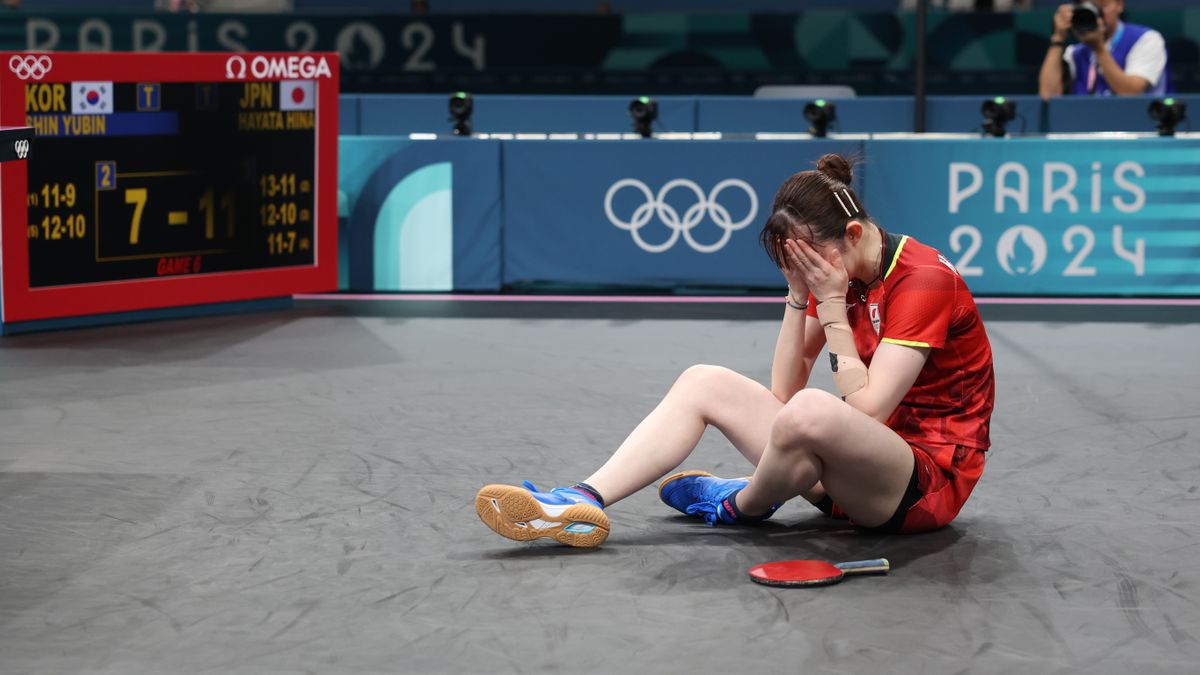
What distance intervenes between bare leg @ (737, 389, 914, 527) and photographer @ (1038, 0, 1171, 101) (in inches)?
319

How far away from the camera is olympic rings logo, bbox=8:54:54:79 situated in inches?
355

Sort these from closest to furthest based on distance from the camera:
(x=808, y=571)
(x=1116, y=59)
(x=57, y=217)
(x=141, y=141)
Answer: (x=808, y=571) → (x=57, y=217) → (x=141, y=141) → (x=1116, y=59)

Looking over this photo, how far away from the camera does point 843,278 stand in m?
4.80

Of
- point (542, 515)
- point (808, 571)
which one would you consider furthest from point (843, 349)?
point (542, 515)

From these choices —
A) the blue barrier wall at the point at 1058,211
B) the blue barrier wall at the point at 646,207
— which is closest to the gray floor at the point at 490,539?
the blue barrier wall at the point at 1058,211

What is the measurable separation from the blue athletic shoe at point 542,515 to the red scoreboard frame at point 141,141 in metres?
4.57

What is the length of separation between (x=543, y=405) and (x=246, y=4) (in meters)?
10.5

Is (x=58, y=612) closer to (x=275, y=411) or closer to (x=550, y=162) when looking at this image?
(x=275, y=411)

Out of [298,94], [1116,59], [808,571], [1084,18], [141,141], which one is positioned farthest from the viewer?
[1116,59]

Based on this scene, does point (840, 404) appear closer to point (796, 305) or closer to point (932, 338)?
point (932, 338)

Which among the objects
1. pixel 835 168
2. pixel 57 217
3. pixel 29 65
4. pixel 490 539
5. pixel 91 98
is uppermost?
pixel 29 65

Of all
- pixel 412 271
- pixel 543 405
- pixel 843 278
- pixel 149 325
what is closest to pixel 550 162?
pixel 412 271

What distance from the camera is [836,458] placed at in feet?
15.7

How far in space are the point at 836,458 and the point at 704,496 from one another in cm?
82
